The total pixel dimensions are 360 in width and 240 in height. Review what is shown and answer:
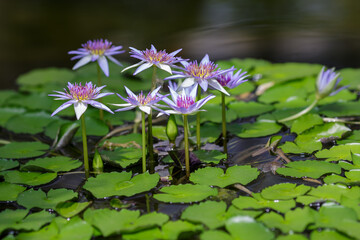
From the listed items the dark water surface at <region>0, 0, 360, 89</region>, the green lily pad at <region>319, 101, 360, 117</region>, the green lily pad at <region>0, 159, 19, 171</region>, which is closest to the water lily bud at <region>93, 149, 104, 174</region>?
the green lily pad at <region>0, 159, 19, 171</region>

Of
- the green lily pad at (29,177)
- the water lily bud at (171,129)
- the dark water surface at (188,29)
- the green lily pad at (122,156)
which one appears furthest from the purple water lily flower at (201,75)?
the dark water surface at (188,29)

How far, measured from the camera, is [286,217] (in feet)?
5.33

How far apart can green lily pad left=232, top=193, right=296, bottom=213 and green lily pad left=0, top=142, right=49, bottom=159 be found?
3.66 ft

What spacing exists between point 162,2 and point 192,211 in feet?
14.7

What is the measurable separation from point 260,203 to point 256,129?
0.77 metres

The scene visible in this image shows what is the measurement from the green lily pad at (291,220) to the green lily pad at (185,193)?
25 centimetres

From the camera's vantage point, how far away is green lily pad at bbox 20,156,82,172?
2075mm

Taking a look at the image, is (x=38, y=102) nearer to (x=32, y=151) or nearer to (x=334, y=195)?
(x=32, y=151)

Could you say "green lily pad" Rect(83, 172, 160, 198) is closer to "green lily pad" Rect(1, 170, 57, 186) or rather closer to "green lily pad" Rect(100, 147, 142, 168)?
"green lily pad" Rect(100, 147, 142, 168)

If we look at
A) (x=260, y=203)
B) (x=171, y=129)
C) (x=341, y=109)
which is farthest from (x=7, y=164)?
(x=341, y=109)

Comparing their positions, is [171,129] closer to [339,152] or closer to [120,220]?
[120,220]

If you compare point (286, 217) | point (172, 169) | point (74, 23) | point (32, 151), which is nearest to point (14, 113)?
point (32, 151)

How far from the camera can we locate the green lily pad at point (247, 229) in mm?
1508

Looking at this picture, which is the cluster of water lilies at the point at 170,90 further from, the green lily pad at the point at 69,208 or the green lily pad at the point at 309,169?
the green lily pad at the point at 309,169
